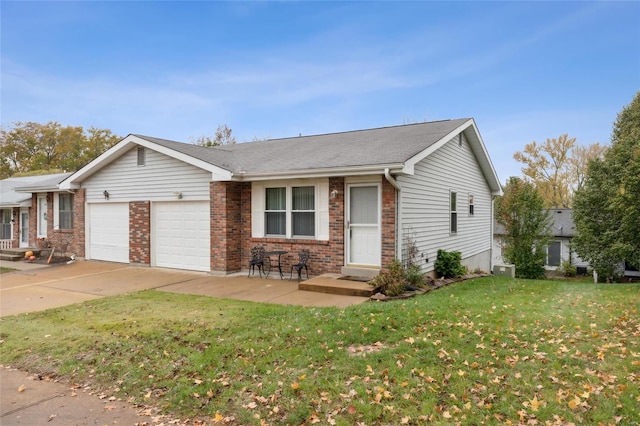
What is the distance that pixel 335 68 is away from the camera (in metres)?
22.8

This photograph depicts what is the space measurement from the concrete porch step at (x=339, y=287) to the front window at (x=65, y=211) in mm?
11967

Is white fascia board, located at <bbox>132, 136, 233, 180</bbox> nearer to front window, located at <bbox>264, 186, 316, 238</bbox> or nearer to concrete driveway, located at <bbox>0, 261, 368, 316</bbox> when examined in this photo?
front window, located at <bbox>264, 186, 316, 238</bbox>

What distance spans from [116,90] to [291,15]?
11.7 meters

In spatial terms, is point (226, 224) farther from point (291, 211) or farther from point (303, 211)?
point (303, 211)

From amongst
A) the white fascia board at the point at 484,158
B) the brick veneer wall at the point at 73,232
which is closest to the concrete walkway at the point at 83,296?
the brick veneer wall at the point at 73,232

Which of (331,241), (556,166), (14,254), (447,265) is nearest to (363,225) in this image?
(331,241)

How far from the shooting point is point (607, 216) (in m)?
18.7

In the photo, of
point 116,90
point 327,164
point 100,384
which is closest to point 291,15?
point 327,164

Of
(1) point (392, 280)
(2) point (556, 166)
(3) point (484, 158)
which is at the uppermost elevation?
(2) point (556, 166)

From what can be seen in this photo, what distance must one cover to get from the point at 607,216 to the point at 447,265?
1229 centimetres

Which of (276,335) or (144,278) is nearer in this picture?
(276,335)

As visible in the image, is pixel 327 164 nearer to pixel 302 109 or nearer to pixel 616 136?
pixel 302 109

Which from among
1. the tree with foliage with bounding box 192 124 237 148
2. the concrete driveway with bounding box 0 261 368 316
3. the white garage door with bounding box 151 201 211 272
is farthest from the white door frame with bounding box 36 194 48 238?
the tree with foliage with bounding box 192 124 237 148

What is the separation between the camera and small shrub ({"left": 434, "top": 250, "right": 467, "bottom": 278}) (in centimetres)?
1138
